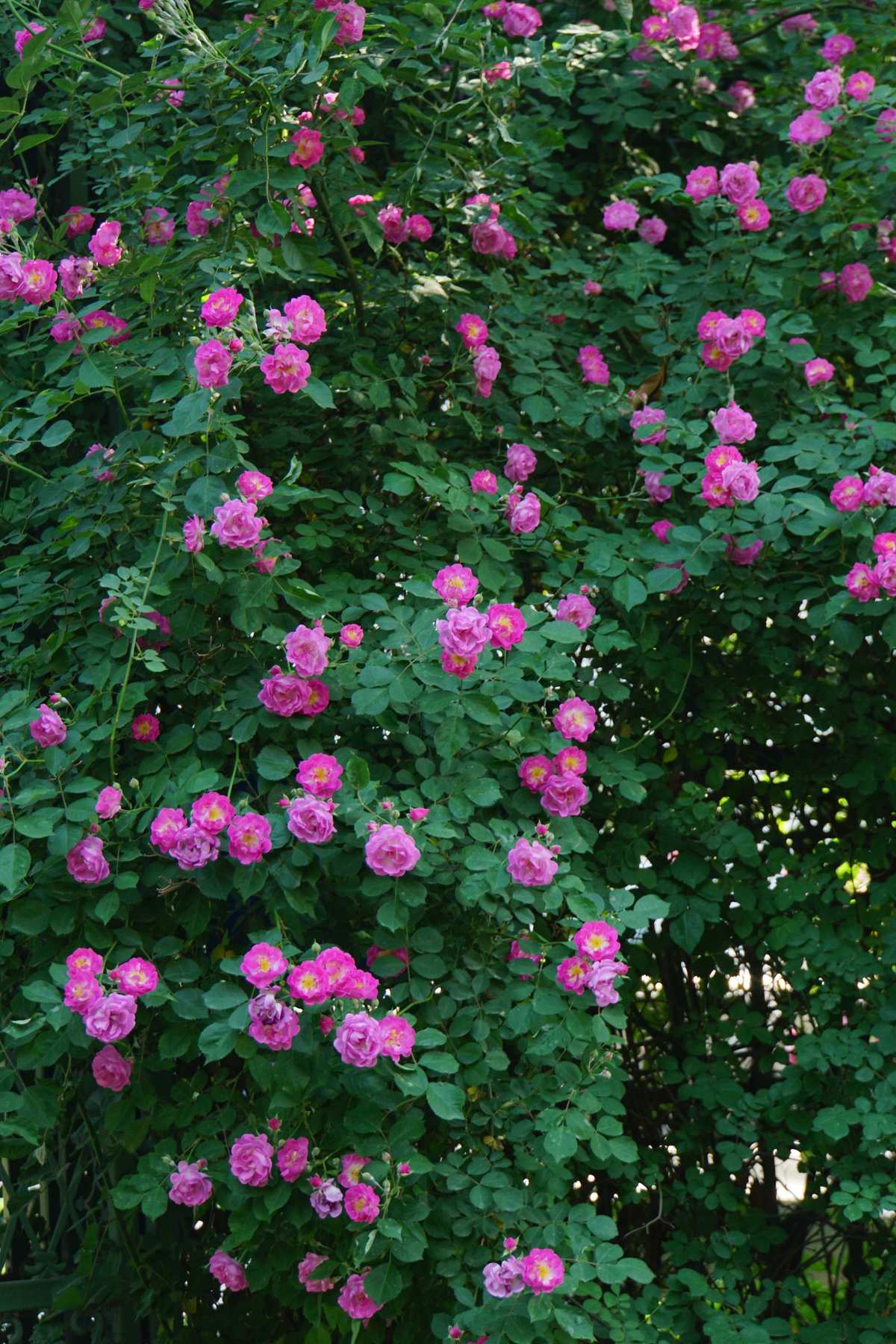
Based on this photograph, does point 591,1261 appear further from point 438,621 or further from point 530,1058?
point 438,621

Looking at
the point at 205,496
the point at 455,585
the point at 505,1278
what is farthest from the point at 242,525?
the point at 505,1278

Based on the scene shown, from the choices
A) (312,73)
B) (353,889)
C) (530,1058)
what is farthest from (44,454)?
(530,1058)

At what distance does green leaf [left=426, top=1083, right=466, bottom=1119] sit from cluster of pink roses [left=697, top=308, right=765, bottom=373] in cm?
138

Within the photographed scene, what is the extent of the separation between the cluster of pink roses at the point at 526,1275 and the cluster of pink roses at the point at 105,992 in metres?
0.56

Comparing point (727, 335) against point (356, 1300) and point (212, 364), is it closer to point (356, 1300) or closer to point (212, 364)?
point (212, 364)

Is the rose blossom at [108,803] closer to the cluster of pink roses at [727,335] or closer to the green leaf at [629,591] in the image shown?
the green leaf at [629,591]

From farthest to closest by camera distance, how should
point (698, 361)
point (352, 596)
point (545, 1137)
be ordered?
point (698, 361), point (352, 596), point (545, 1137)

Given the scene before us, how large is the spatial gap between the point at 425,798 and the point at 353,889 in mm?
166

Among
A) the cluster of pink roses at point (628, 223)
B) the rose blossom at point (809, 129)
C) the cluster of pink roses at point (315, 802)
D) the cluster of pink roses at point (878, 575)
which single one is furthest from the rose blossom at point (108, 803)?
the rose blossom at point (809, 129)

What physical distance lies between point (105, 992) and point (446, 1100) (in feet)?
1.52

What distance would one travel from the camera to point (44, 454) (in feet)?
8.91

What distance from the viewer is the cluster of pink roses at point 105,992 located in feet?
5.89

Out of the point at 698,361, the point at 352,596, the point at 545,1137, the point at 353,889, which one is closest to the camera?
the point at 545,1137

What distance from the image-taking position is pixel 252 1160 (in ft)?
6.10
